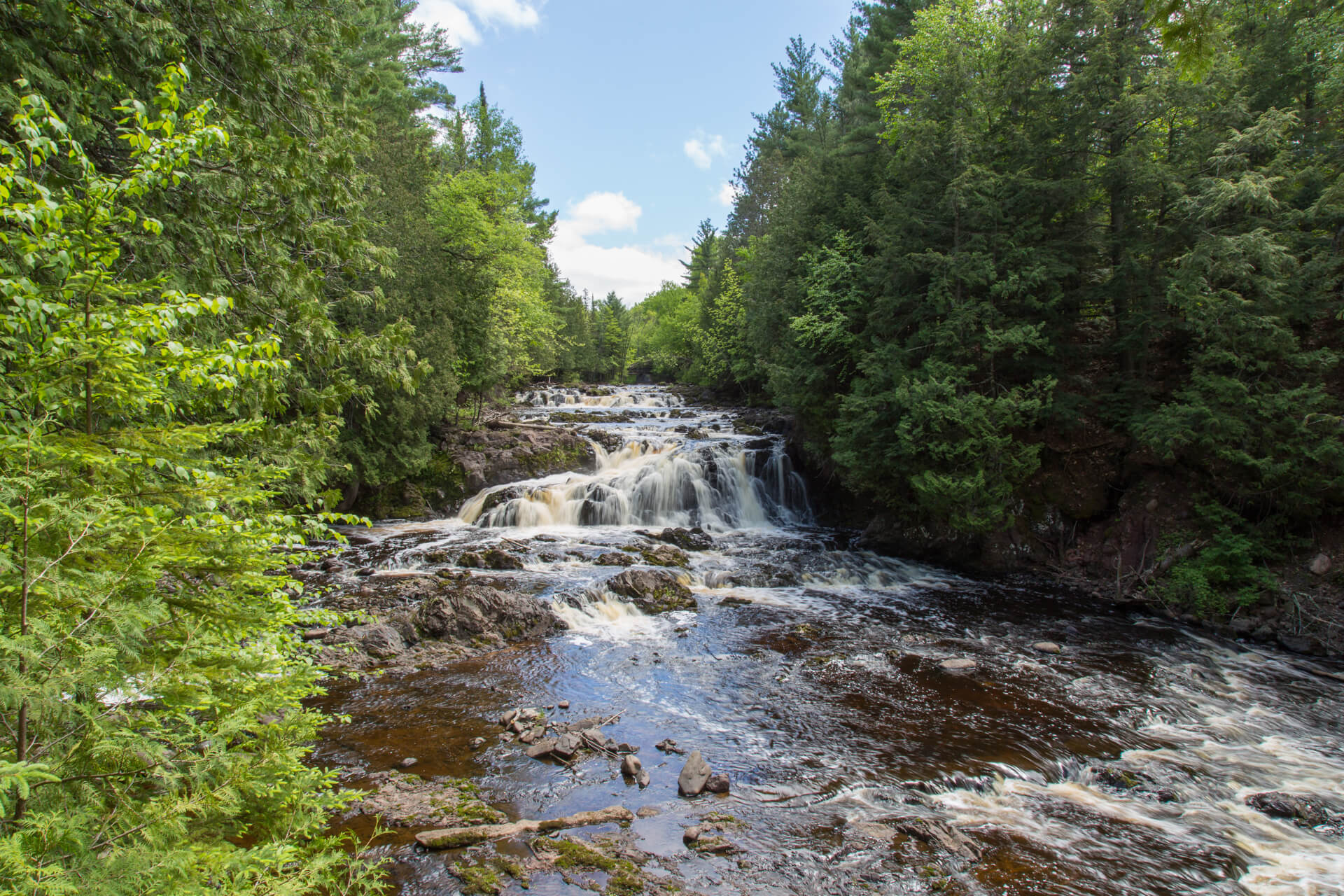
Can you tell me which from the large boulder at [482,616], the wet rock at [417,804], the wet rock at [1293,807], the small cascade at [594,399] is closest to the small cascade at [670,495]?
the large boulder at [482,616]

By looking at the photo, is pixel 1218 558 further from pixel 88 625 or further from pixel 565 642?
pixel 88 625

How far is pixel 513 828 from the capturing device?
5.30 meters

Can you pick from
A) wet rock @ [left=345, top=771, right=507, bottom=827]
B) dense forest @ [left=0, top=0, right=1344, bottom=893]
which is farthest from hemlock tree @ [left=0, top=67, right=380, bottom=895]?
wet rock @ [left=345, top=771, right=507, bottom=827]

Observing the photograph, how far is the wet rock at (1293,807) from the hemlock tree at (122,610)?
28.0 ft

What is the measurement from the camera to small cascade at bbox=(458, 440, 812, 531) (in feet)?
62.1

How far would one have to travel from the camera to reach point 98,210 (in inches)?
106

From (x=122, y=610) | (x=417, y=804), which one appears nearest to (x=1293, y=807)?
(x=417, y=804)

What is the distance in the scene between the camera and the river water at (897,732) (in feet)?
17.3

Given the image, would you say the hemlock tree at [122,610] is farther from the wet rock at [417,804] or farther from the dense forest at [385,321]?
the wet rock at [417,804]

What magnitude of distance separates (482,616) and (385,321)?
9560mm

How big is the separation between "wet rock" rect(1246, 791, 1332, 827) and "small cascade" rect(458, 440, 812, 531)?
44.6 ft

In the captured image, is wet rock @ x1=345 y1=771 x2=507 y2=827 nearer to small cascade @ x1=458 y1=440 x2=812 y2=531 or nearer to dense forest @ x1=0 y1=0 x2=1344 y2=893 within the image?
dense forest @ x1=0 y1=0 x2=1344 y2=893

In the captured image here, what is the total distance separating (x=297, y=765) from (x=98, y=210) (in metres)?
2.93

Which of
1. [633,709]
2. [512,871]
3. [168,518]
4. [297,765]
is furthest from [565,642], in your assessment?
[168,518]
